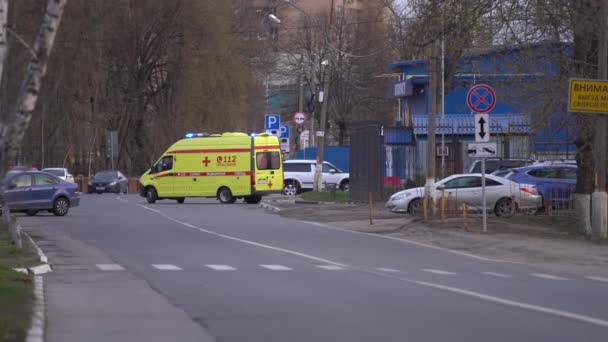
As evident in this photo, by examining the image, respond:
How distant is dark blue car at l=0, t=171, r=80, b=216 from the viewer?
30484 mm

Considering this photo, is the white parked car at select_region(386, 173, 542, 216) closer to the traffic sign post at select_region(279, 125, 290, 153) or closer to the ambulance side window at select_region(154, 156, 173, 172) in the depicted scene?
the ambulance side window at select_region(154, 156, 173, 172)

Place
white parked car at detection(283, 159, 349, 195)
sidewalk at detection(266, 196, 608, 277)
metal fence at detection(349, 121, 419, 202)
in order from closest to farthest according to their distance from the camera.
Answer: sidewalk at detection(266, 196, 608, 277)
metal fence at detection(349, 121, 419, 202)
white parked car at detection(283, 159, 349, 195)

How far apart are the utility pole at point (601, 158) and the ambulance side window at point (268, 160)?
20013 mm

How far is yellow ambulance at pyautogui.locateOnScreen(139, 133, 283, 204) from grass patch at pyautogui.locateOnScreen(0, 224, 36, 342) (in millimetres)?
22621

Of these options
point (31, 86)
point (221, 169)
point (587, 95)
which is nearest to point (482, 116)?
point (587, 95)

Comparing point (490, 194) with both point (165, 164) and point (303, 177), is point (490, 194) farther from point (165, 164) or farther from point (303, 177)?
point (303, 177)

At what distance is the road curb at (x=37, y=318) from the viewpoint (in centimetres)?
915

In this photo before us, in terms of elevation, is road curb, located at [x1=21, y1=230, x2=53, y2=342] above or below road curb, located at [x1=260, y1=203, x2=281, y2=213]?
below

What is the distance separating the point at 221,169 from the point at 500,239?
64.8 feet

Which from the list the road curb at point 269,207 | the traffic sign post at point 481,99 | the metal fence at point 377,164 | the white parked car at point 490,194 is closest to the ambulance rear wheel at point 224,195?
the road curb at point 269,207

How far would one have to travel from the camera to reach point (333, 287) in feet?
45.6

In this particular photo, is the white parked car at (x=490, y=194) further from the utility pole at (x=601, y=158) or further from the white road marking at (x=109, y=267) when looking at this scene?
the white road marking at (x=109, y=267)

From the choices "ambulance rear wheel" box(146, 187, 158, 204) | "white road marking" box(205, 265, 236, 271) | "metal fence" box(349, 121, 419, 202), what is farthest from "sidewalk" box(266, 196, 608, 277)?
"ambulance rear wheel" box(146, 187, 158, 204)

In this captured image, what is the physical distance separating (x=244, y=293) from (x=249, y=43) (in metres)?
50.3
